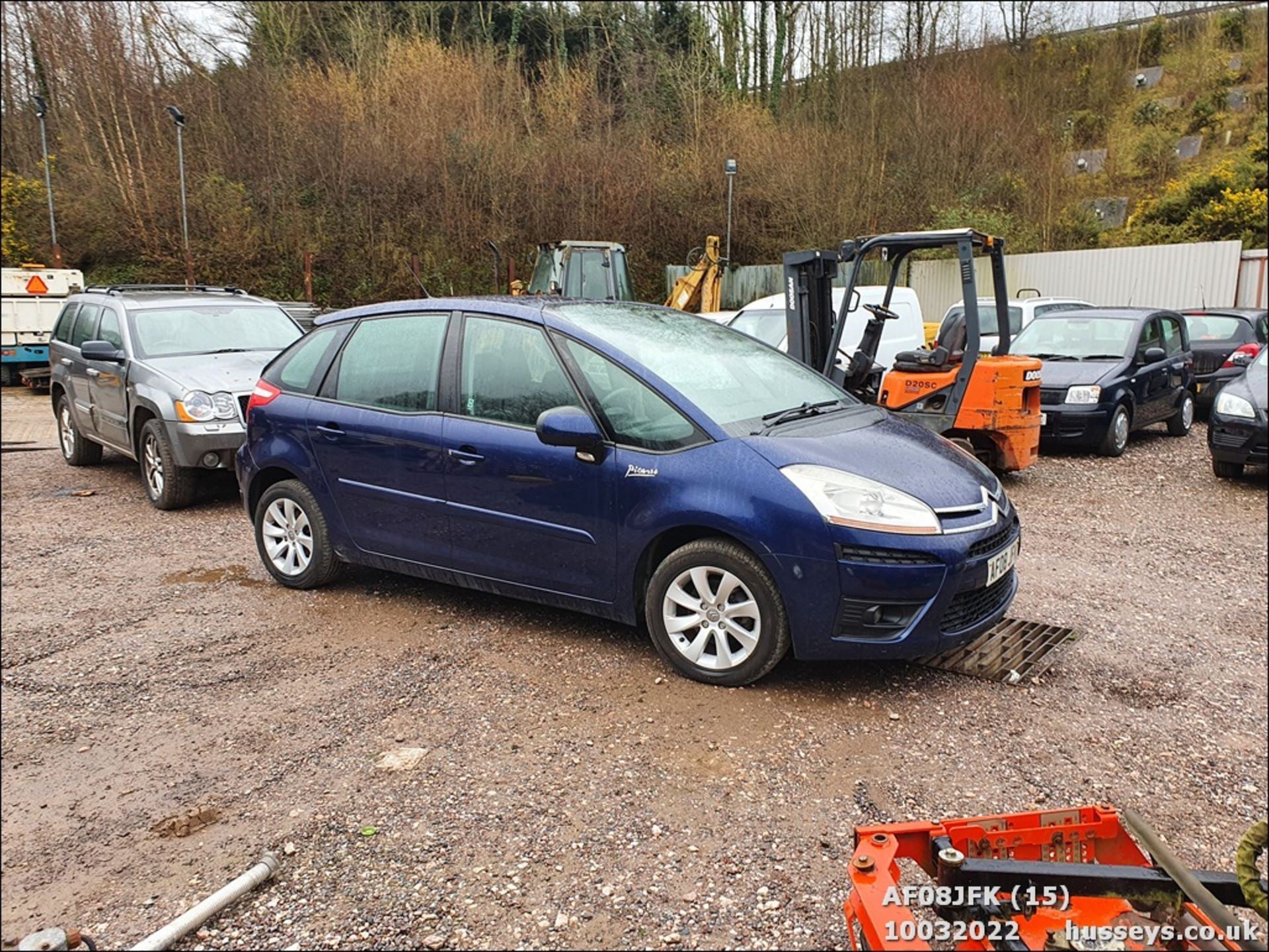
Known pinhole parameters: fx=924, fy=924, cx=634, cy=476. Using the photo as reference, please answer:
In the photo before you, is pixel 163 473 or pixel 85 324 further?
pixel 85 324

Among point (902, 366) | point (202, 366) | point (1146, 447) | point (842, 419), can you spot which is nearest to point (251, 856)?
point (842, 419)

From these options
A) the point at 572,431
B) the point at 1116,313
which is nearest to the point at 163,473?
the point at 572,431

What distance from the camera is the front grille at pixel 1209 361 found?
12422 mm

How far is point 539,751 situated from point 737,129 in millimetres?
23705

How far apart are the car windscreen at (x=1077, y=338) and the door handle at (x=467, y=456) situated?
7760 millimetres

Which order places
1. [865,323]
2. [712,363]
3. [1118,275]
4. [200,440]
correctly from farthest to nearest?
[1118,275] < [865,323] < [200,440] < [712,363]

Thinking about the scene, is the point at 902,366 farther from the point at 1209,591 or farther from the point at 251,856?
the point at 251,856

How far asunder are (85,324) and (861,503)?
8.03 metres

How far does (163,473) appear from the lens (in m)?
7.25

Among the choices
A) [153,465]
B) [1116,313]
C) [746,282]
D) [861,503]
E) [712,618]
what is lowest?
[712,618]

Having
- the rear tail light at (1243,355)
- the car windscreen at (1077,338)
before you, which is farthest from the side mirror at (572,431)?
the rear tail light at (1243,355)

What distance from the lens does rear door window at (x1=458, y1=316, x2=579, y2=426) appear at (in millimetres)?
4355

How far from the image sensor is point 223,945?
7.87ft

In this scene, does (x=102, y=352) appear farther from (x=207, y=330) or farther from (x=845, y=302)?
(x=845, y=302)
